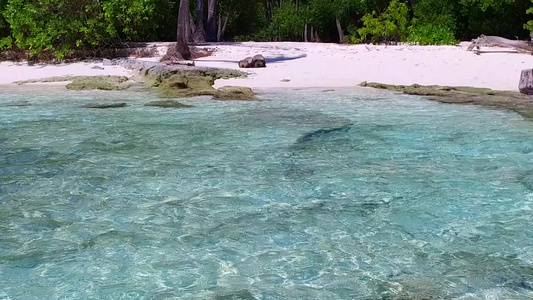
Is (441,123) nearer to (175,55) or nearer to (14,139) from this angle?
(14,139)

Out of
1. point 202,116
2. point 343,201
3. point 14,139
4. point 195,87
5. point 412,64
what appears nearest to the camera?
point 343,201

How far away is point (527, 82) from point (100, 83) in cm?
803

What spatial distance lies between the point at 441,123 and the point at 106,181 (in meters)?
4.68

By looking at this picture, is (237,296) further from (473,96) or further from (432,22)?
(432,22)

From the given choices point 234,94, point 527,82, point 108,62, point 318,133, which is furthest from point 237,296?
point 108,62

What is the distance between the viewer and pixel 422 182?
5734 mm

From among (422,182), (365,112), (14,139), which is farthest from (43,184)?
(365,112)

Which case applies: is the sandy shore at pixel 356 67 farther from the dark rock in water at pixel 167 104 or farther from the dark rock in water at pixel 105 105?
the dark rock in water at pixel 105 105

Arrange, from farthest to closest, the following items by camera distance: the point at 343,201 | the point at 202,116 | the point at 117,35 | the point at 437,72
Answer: the point at 117,35, the point at 437,72, the point at 202,116, the point at 343,201

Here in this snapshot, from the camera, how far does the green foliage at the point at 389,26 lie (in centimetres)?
2062

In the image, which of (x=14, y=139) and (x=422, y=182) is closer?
(x=422, y=182)

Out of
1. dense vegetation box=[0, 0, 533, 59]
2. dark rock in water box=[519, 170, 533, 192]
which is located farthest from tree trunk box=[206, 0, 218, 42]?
dark rock in water box=[519, 170, 533, 192]

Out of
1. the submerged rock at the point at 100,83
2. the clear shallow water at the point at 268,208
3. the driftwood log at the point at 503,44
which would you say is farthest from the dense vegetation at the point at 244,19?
the clear shallow water at the point at 268,208

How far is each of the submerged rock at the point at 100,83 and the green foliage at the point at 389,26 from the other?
32.5 feet
